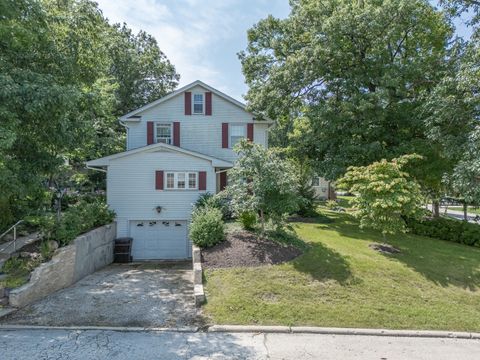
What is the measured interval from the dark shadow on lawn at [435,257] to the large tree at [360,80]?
3.61 meters

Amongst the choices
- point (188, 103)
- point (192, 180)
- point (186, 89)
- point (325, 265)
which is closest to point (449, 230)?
point (325, 265)

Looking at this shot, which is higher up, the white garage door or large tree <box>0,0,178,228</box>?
large tree <box>0,0,178,228</box>

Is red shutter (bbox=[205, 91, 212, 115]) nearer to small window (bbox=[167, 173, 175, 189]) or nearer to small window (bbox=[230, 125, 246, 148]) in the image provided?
small window (bbox=[230, 125, 246, 148])

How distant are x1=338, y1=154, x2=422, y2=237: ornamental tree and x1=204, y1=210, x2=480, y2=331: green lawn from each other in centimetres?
123

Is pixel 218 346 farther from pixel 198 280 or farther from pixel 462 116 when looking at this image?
pixel 462 116

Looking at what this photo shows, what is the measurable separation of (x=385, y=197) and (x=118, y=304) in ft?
29.5

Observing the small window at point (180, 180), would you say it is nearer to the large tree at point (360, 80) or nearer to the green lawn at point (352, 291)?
the large tree at point (360, 80)

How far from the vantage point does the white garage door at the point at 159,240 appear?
1515 centimetres

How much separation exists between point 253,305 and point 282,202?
3.94m

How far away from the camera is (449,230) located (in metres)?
15.7

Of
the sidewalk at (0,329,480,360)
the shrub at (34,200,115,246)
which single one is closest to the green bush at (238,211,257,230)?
the sidewalk at (0,329,480,360)

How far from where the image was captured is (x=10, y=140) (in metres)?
6.80

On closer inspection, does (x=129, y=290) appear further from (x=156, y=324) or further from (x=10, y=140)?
(x=10, y=140)

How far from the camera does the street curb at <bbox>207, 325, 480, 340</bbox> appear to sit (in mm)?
6562
